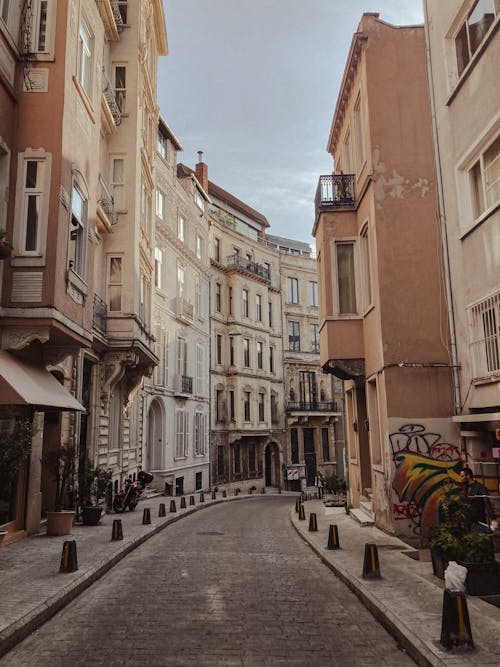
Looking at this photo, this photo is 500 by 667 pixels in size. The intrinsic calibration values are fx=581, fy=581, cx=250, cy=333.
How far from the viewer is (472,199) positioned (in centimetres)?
1152

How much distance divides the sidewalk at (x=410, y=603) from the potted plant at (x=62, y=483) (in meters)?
5.46

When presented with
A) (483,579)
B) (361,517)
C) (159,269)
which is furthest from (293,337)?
(483,579)

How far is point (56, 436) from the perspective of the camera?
50.1ft

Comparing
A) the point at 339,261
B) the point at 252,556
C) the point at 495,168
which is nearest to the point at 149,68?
the point at 339,261

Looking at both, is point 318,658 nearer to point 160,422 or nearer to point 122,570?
point 122,570

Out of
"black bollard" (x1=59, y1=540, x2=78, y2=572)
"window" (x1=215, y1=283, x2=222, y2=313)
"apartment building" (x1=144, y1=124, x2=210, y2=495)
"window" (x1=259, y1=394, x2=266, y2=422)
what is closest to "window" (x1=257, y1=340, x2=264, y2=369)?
"window" (x1=259, y1=394, x2=266, y2=422)

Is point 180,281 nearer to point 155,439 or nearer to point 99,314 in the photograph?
point 155,439

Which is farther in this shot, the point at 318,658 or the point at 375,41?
the point at 375,41

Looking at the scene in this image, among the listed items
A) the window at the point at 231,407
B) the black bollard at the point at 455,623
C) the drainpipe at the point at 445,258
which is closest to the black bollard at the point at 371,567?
the black bollard at the point at 455,623

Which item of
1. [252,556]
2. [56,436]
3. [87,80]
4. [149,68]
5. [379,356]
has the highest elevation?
[149,68]

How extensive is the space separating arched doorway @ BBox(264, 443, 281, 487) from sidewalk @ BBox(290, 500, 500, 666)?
3254 cm

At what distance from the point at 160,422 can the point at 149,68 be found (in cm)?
1650

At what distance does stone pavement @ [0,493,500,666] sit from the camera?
580 cm

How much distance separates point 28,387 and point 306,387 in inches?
1574
